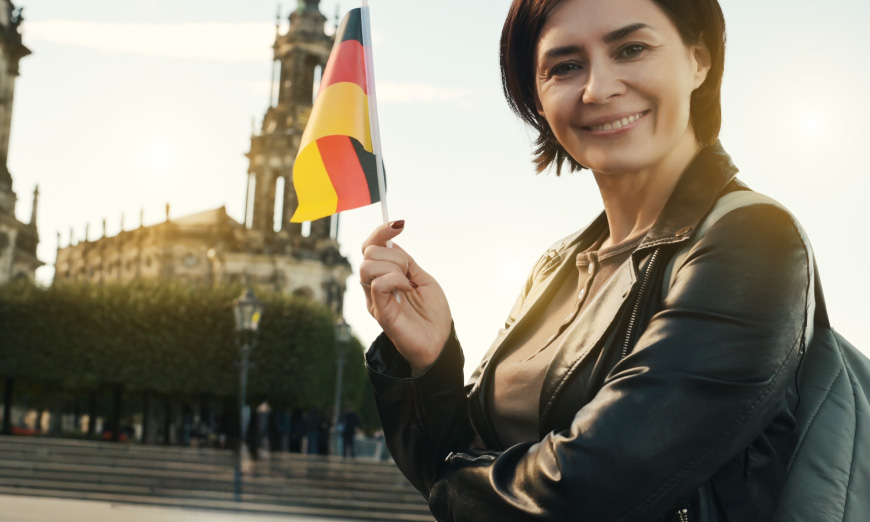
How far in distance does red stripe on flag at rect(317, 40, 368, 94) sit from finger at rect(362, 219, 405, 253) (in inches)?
23.6

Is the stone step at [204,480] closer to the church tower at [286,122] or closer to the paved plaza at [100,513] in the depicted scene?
the paved plaza at [100,513]

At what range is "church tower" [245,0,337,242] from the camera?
216ft

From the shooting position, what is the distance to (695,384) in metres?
1.42

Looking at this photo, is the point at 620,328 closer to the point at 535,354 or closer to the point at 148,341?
the point at 535,354

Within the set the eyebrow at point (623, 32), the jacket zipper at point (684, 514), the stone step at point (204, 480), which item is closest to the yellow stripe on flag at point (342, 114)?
the eyebrow at point (623, 32)

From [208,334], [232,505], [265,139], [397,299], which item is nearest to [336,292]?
[265,139]

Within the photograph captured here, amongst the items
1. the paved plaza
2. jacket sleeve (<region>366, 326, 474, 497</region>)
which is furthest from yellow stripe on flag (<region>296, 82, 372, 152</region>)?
the paved plaza

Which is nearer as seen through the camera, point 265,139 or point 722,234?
Result: point 722,234

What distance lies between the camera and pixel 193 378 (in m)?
45.1

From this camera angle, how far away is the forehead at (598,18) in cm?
173

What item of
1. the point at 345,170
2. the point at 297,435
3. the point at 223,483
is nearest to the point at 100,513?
the point at 223,483

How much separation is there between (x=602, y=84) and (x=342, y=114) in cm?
91

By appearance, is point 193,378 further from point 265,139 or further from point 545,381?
point 545,381

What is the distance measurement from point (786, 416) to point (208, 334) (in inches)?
1785
